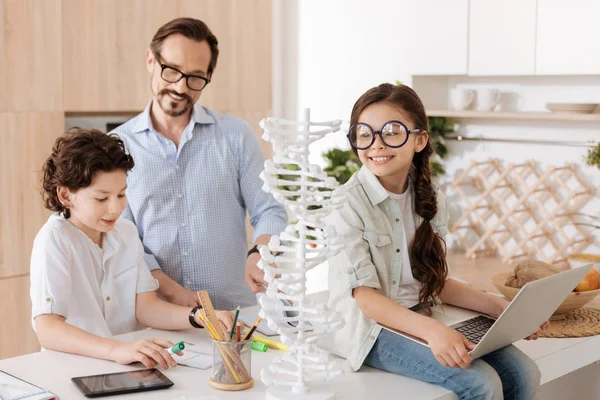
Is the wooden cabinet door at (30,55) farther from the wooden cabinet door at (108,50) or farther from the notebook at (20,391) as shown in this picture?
the notebook at (20,391)

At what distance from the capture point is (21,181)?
354 centimetres

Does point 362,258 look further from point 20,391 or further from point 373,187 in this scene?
point 20,391

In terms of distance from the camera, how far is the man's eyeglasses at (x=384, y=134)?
178cm

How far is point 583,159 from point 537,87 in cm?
45

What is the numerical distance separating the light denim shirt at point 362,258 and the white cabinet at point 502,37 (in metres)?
2.29

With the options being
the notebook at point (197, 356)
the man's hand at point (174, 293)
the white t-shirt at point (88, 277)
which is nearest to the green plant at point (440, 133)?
the man's hand at point (174, 293)

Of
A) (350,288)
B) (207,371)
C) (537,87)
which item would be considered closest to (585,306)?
(350,288)

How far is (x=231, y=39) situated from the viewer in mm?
4340

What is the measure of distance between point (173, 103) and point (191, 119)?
0.12 meters

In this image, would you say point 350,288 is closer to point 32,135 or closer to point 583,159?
point 32,135

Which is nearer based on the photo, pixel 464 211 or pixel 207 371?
pixel 207 371

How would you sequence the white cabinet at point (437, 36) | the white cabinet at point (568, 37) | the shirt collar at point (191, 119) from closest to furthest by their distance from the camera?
1. the shirt collar at point (191, 119)
2. the white cabinet at point (568, 37)
3. the white cabinet at point (437, 36)

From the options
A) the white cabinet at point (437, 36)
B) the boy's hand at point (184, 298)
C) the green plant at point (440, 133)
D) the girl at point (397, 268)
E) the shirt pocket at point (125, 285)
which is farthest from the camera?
the green plant at point (440, 133)

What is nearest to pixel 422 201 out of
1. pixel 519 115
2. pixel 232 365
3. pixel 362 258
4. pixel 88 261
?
pixel 362 258
